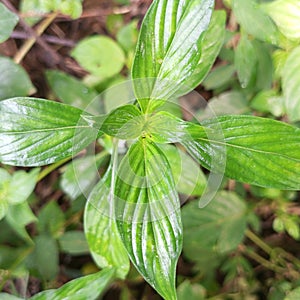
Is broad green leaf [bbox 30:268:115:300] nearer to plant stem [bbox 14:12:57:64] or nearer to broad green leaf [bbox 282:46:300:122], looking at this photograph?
broad green leaf [bbox 282:46:300:122]

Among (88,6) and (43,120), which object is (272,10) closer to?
(43,120)

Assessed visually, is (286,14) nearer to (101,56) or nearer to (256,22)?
→ (256,22)

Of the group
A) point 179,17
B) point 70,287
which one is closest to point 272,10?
point 179,17

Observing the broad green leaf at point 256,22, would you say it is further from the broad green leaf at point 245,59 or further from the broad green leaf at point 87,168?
the broad green leaf at point 87,168

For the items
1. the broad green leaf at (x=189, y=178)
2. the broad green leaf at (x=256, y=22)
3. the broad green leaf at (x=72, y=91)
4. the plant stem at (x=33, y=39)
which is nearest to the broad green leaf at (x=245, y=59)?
the broad green leaf at (x=256, y=22)

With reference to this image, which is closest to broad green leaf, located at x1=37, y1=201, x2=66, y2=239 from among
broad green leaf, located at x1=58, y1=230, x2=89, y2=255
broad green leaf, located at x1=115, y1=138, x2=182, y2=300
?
broad green leaf, located at x1=58, y1=230, x2=89, y2=255

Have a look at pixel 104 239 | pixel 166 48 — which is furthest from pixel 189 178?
pixel 166 48
